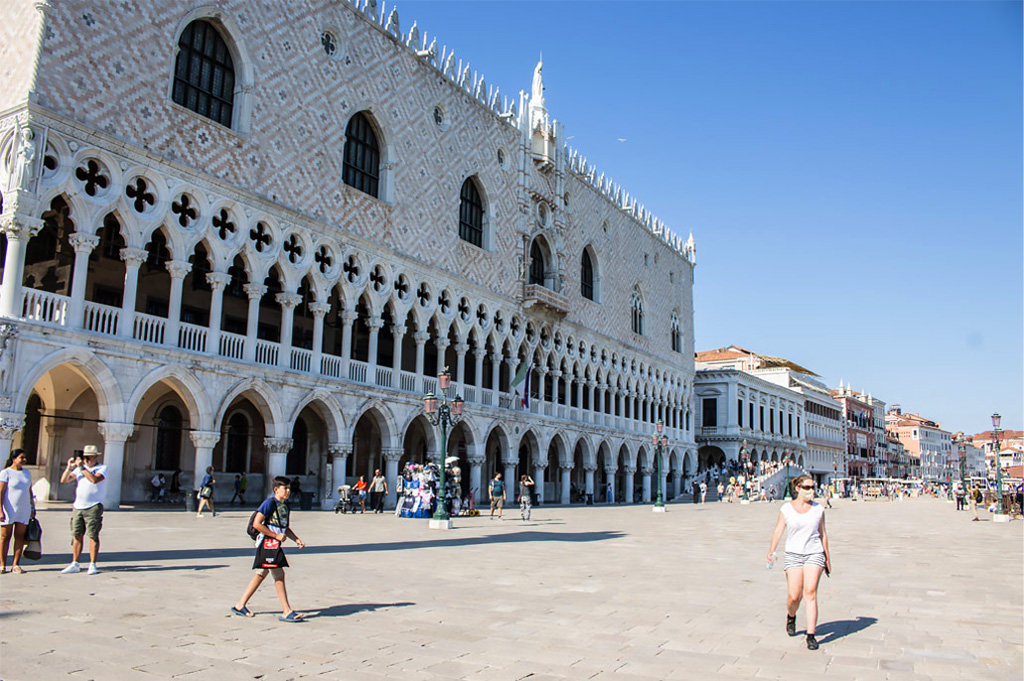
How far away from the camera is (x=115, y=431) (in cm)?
1680

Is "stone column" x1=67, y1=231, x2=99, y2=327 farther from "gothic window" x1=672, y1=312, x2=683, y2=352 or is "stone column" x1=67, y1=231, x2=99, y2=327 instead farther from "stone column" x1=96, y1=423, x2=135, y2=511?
"gothic window" x1=672, y1=312, x2=683, y2=352

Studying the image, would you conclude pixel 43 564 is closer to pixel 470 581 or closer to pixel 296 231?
pixel 470 581

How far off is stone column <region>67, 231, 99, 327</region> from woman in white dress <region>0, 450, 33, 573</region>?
898 centimetres

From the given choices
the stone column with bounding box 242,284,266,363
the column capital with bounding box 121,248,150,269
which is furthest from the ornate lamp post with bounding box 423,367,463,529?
the column capital with bounding box 121,248,150,269

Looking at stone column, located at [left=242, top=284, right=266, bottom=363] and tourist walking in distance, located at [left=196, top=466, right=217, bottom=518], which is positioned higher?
stone column, located at [left=242, top=284, right=266, bottom=363]

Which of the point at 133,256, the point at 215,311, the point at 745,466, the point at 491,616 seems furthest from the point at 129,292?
the point at 745,466

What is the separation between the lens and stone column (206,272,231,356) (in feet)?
63.1

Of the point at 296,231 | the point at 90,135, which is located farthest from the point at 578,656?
the point at 296,231

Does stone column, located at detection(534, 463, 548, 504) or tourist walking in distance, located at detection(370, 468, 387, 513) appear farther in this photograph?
stone column, located at detection(534, 463, 548, 504)

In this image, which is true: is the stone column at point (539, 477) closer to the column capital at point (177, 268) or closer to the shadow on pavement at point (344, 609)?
the column capital at point (177, 268)

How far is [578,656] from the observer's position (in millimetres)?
5578

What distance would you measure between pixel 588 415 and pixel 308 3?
71.0 ft

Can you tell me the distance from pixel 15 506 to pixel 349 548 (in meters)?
5.09

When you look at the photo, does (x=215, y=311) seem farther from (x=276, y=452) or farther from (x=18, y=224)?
(x=18, y=224)
